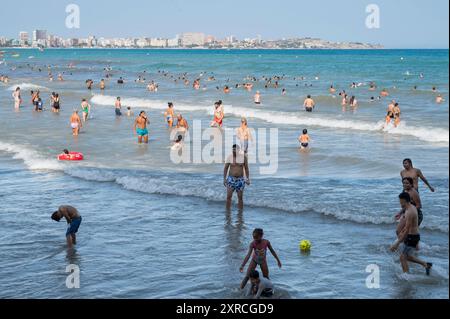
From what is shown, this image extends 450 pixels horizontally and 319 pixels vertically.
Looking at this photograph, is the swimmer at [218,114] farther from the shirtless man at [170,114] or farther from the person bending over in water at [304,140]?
the person bending over in water at [304,140]

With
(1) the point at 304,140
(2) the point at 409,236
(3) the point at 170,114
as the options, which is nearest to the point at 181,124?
(3) the point at 170,114

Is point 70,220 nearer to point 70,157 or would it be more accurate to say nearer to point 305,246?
point 305,246

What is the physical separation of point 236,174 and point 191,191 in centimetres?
243

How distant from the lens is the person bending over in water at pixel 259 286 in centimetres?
912

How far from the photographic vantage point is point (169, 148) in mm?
23719

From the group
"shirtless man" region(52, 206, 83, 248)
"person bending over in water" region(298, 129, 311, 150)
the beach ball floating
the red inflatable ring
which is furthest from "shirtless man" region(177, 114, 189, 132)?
the beach ball floating

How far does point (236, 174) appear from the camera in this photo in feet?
46.8

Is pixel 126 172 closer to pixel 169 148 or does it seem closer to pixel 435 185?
pixel 169 148

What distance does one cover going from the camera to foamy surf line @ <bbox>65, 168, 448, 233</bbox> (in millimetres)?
13498

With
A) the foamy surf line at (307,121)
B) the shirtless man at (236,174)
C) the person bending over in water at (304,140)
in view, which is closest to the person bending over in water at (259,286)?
the shirtless man at (236,174)

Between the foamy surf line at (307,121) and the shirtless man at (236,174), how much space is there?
1423cm
